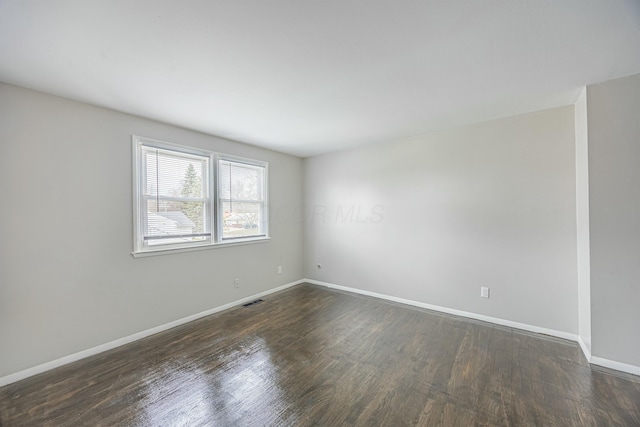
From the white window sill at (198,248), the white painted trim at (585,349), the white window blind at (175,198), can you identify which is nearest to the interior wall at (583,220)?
the white painted trim at (585,349)

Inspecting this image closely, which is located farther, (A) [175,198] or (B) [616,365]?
(A) [175,198]

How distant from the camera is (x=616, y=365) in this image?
6.74ft

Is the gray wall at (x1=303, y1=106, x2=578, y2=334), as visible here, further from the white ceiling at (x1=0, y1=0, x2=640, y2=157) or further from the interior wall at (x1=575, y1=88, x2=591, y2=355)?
the white ceiling at (x1=0, y1=0, x2=640, y2=157)

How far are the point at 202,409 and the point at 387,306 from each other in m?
2.58

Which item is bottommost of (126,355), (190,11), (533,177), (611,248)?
(126,355)

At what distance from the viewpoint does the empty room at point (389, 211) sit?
155cm

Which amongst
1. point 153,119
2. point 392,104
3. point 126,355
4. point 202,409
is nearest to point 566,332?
point 392,104

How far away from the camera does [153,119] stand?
2.82 meters

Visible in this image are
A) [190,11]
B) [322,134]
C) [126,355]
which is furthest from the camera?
[322,134]

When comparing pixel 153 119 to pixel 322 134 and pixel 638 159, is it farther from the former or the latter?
pixel 638 159

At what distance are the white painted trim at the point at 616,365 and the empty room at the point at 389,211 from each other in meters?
0.01

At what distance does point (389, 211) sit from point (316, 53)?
2602 millimetres

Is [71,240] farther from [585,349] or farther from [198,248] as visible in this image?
[585,349]

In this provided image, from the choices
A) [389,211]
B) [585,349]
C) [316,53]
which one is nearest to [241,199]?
[389,211]
